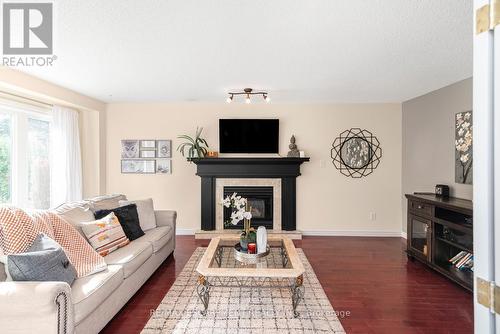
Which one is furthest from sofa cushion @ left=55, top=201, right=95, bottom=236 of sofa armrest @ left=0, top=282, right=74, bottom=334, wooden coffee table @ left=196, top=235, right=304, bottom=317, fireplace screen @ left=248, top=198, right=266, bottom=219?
fireplace screen @ left=248, top=198, right=266, bottom=219

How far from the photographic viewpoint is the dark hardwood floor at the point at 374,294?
2.27 m

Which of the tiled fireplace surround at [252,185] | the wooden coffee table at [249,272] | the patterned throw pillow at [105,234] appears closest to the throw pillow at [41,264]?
the patterned throw pillow at [105,234]

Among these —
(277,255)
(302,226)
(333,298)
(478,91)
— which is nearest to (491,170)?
(478,91)

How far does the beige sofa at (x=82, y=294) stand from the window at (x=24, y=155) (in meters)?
1.50

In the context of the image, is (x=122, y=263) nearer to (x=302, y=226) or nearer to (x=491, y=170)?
(x=491, y=170)

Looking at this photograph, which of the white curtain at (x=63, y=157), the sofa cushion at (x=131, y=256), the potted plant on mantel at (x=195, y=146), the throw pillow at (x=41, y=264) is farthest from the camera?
the potted plant on mantel at (x=195, y=146)

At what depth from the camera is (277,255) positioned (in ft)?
12.6

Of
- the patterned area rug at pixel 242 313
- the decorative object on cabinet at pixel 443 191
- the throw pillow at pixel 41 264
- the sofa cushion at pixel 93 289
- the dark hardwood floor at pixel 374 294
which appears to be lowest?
the dark hardwood floor at pixel 374 294

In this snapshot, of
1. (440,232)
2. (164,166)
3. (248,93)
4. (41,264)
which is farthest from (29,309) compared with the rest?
(440,232)

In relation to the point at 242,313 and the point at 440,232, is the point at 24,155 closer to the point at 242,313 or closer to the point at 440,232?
the point at 242,313

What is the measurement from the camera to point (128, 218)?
315 centimetres

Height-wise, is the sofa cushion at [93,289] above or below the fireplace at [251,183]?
below

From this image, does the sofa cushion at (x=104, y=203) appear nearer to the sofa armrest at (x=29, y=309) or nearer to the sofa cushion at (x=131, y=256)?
the sofa cushion at (x=131, y=256)

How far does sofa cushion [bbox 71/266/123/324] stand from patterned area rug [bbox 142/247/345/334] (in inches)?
17.4
